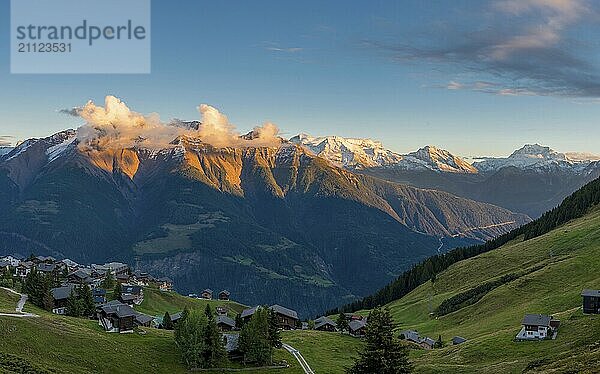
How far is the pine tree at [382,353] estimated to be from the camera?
58812mm

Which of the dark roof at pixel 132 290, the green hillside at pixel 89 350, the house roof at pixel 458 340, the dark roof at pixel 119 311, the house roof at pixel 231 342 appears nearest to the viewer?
the green hillside at pixel 89 350

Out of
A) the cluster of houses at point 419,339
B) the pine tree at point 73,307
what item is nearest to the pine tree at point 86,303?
the pine tree at point 73,307

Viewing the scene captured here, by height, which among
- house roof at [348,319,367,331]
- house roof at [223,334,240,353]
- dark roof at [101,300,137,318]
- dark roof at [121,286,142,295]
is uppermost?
dark roof at [101,300,137,318]

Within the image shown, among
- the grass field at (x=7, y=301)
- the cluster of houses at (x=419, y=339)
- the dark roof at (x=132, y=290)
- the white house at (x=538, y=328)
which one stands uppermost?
the grass field at (x=7, y=301)

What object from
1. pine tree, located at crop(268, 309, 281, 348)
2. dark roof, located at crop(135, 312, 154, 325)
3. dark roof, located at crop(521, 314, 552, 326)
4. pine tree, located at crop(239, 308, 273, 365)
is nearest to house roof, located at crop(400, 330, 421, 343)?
pine tree, located at crop(268, 309, 281, 348)

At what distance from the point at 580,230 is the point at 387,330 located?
154166 millimetres

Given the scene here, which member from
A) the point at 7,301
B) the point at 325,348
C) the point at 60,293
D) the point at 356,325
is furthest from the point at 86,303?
the point at 356,325

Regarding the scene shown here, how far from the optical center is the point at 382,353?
5909 centimetres

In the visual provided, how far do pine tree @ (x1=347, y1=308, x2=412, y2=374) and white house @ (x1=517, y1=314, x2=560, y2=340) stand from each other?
4336 cm

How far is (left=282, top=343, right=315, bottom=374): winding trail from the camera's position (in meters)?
101

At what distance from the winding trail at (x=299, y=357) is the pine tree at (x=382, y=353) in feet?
141

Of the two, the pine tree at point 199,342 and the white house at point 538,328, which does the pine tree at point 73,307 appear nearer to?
the pine tree at point 199,342

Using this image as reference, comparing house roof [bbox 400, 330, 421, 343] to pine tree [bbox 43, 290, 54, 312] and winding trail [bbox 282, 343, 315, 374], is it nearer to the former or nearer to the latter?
winding trail [bbox 282, 343, 315, 374]

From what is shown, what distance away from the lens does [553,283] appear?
137 m
